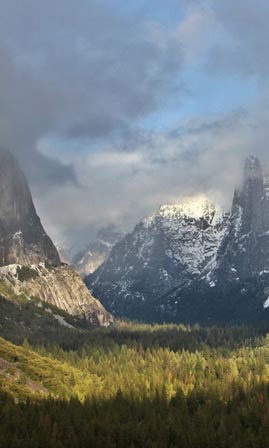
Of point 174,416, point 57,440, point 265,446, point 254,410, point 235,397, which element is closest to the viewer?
point 57,440

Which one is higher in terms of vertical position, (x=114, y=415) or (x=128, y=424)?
(x=114, y=415)

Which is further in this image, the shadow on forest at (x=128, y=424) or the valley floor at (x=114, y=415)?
the valley floor at (x=114, y=415)

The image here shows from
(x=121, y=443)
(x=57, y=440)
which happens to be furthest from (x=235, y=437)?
(x=57, y=440)

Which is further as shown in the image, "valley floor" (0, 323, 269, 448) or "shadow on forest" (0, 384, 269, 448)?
"valley floor" (0, 323, 269, 448)

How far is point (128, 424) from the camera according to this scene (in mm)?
129375

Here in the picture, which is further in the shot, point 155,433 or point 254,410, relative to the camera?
point 254,410

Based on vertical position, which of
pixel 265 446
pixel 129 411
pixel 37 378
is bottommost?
pixel 265 446

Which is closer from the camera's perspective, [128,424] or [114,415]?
[128,424]

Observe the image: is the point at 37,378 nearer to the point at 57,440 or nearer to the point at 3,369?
the point at 3,369

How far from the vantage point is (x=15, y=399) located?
157875 millimetres

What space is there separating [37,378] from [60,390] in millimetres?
8103

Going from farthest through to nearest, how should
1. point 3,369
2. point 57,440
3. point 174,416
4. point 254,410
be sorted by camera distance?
point 3,369, point 254,410, point 174,416, point 57,440

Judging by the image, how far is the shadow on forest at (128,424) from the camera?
379 ft

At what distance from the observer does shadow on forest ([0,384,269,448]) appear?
115500mm
